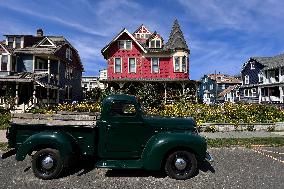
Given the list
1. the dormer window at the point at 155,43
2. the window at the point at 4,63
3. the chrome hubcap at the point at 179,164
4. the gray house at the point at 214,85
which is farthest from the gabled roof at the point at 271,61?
the chrome hubcap at the point at 179,164

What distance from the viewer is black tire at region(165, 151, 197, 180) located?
732 cm

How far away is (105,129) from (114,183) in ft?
4.72

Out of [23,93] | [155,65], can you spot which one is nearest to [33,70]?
[23,93]

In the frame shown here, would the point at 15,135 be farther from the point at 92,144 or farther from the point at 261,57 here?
the point at 261,57

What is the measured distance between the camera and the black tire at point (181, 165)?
7320mm

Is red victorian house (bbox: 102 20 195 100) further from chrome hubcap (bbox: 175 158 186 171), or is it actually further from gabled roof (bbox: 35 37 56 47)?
chrome hubcap (bbox: 175 158 186 171)

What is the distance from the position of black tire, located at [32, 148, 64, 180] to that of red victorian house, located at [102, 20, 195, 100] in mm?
25108

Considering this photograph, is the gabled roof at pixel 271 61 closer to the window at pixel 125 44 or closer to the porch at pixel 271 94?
the porch at pixel 271 94

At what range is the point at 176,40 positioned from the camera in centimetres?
3309

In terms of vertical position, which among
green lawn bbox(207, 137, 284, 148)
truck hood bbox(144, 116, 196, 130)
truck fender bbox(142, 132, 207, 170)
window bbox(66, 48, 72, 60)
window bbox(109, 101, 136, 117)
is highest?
window bbox(66, 48, 72, 60)

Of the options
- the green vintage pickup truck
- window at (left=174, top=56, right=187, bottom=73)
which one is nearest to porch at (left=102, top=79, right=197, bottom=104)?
window at (left=174, top=56, right=187, bottom=73)

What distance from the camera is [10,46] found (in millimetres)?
33656

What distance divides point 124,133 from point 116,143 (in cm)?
35

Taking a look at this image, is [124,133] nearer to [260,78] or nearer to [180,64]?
[180,64]
